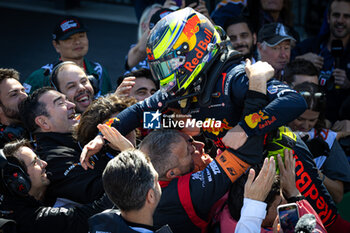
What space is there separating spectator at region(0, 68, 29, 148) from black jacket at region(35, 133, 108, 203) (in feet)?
2.38

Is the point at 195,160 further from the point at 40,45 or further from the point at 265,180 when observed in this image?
the point at 40,45

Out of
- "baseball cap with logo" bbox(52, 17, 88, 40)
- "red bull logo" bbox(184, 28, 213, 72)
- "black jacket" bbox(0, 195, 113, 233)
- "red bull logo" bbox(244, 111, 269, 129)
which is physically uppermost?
"red bull logo" bbox(184, 28, 213, 72)

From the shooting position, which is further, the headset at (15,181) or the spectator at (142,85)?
the spectator at (142,85)

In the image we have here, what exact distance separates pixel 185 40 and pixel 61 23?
114 inches

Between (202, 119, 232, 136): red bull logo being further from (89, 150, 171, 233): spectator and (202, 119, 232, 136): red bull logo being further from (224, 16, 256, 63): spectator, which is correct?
(224, 16, 256, 63): spectator

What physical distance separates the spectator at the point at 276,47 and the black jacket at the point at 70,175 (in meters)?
2.48

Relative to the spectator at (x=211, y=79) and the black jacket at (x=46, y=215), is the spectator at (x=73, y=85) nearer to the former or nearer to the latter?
the spectator at (x=211, y=79)

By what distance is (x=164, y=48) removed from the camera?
3.22 meters

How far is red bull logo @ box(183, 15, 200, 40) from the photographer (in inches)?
127

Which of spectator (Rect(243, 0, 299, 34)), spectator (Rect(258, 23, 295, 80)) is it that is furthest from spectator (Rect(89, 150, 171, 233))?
spectator (Rect(243, 0, 299, 34))

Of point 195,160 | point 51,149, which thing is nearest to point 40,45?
point 51,149

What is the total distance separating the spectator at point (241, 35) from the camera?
5781 mm

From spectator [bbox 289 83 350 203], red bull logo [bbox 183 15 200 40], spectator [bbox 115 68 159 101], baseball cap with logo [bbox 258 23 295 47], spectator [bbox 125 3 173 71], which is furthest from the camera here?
spectator [bbox 125 3 173 71]


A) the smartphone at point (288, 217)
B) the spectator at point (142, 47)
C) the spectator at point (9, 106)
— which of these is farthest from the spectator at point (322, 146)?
the spectator at point (9, 106)
